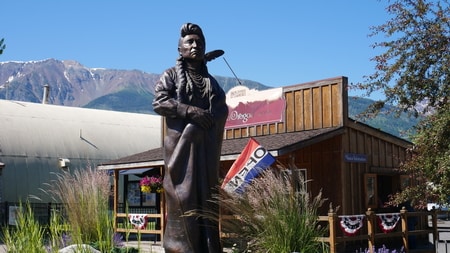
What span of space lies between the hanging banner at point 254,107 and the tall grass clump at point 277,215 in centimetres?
911

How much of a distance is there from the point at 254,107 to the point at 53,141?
1303 cm

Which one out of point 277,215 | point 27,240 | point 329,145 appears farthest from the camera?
point 329,145

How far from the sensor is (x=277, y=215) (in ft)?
22.9

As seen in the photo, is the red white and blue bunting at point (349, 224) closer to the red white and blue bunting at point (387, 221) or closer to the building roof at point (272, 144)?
the red white and blue bunting at point (387, 221)

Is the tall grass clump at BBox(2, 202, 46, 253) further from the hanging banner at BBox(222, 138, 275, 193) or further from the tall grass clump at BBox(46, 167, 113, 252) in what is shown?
the hanging banner at BBox(222, 138, 275, 193)

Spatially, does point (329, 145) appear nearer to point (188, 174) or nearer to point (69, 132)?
point (188, 174)

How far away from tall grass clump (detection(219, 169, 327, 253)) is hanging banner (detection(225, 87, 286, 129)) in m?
9.11

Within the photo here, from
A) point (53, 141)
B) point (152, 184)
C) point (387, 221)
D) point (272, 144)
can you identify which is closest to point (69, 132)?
point (53, 141)

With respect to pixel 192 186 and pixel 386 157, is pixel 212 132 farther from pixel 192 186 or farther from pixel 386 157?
pixel 386 157

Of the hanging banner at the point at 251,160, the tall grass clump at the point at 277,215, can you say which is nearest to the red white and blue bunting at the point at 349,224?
the hanging banner at the point at 251,160

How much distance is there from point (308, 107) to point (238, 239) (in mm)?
8456

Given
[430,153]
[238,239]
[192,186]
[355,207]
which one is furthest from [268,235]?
[355,207]

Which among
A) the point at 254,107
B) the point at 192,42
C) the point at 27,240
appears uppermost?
the point at 254,107

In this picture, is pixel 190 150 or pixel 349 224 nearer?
pixel 190 150
